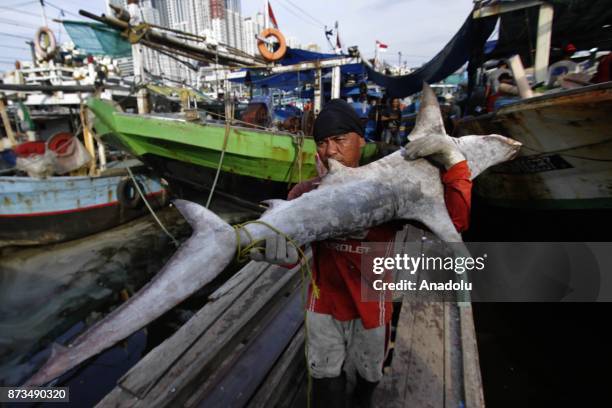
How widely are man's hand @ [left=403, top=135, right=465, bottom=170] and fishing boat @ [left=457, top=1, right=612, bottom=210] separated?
2.83 m

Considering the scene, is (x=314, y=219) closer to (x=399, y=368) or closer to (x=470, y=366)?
(x=399, y=368)

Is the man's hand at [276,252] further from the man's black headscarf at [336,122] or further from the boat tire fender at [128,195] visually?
the boat tire fender at [128,195]

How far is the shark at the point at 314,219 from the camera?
37.6 inches

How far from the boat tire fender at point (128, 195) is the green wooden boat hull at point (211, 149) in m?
1.55

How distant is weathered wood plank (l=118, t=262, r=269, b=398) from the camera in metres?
2.29

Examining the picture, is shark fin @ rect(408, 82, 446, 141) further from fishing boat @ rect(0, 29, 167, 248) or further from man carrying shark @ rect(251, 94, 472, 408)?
fishing boat @ rect(0, 29, 167, 248)

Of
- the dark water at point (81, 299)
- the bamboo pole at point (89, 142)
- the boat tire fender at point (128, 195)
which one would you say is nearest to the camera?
the dark water at point (81, 299)

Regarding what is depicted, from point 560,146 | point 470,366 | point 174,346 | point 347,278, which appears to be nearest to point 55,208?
point 174,346

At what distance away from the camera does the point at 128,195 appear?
28.7ft

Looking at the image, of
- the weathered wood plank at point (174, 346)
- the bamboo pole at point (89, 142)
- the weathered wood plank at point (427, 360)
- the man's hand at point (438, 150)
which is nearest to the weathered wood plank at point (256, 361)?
the weathered wood plank at point (174, 346)

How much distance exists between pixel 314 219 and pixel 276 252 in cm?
28

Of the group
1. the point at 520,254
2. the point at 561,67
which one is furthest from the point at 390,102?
the point at 520,254

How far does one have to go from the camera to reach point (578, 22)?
22.7 ft

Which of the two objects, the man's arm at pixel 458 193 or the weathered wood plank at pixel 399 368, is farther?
the weathered wood plank at pixel 399 368
